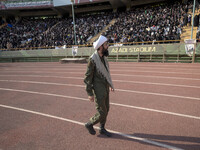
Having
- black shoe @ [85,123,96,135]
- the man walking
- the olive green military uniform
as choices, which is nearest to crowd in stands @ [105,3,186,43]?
the man walking

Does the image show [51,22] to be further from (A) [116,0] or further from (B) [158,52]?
(B) [158,52]

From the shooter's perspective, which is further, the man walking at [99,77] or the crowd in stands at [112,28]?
the crowd in stands at [112,28]

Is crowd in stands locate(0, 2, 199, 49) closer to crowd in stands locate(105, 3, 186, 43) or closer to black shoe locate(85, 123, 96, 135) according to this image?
crowd in stands locate(105, 3, 186, 43)

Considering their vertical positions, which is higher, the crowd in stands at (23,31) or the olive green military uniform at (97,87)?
the crowd in stands at (23,31)

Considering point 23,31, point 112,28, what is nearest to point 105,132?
point 112,28

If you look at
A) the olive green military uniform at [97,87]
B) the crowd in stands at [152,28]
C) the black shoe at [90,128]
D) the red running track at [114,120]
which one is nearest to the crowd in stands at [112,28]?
the crowd in stands at [152,28]

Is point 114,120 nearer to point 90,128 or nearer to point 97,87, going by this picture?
point 90,128

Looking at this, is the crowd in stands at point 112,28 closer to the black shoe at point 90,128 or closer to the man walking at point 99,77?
the man walking at point 99,77

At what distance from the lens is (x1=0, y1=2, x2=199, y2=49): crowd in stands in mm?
17703

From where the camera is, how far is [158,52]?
13789 millimetres

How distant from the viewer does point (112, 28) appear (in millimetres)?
23797

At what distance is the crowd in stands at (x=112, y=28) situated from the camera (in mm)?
17703

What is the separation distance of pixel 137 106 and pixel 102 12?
3360 centimetres

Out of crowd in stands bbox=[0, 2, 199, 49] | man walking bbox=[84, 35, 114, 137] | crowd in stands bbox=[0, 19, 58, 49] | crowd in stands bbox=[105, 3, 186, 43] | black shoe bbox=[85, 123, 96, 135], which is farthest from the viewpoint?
crowd in stands bbox=[0, 19, 58, 49]
